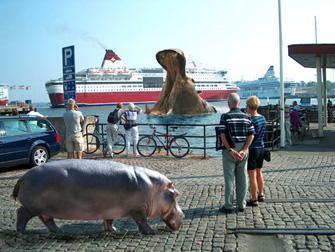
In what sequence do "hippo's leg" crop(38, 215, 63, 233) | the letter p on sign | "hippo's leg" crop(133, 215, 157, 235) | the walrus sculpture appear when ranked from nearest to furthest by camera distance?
"hippo's leg" crop(133, 215, 157, 235) → "hippo's leg" crop(38, 215, 63, 233) → the letter p on sign → the walrus sculpture

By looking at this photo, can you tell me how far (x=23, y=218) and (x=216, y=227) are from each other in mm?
2308

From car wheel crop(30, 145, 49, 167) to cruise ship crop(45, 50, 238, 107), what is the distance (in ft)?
284

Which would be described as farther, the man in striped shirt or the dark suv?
the dark suv

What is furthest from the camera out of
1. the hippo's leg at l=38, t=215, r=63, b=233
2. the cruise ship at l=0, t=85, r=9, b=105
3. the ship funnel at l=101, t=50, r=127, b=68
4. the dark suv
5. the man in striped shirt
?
the ship funnel at l=101, t=50, r=127, b=68

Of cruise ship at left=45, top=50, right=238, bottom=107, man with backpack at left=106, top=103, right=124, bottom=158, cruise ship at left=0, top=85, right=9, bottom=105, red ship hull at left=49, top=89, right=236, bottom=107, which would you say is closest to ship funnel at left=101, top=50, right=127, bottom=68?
cruise ship at left=45, top=50, right=238, bottom=107

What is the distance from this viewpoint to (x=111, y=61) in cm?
11731

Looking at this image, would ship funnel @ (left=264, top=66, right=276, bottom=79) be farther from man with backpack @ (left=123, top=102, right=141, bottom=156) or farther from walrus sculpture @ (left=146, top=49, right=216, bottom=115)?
Result: man with backpack @ (left=123, top=102, right=141, bottom=156)

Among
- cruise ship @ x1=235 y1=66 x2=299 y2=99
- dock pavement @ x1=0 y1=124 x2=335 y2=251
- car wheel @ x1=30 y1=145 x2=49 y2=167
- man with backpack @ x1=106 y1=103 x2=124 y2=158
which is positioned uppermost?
cruise ship @ x1=235 y1=66 x2=299 y2=99

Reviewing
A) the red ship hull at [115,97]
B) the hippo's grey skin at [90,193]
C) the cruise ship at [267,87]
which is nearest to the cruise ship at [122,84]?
the red ship hull at [115,97]

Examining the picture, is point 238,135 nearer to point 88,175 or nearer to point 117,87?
point 88,175

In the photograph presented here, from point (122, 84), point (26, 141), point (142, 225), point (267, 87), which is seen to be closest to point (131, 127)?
point (26, 141)

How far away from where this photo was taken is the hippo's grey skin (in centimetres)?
499

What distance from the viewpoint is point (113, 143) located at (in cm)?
1354

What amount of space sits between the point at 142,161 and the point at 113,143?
1736 millimetres
